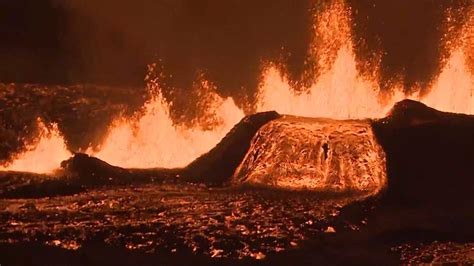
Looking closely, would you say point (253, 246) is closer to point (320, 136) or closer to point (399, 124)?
point (320, 136)

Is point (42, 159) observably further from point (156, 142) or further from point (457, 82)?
point (457, 82)

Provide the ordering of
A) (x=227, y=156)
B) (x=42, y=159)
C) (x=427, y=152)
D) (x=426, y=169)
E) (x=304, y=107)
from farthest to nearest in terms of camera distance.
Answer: (x=304, y=107) → (x=42, y=159) → (x=227, y=156) → (x=427, y=152) → (x=426, y=169)

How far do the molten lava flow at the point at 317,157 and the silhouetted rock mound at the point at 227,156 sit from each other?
13.7 inches

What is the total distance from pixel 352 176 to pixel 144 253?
5953mm

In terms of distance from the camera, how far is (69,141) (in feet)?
86.3

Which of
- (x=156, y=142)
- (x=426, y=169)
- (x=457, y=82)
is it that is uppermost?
(x=457, y=82)

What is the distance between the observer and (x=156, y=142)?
68.7 feet

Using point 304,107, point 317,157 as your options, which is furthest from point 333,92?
point 317,157

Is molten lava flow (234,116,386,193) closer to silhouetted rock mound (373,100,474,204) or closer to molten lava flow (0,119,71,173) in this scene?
silhouetted rock mound (373,100,474,204)

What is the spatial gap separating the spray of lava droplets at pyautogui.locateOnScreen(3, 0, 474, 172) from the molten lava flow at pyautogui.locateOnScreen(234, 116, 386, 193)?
386 centimetres

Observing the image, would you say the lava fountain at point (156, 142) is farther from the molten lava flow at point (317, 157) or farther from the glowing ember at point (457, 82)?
the glowing ember at point (457, 82)

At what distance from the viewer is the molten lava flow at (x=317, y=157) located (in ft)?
40.8

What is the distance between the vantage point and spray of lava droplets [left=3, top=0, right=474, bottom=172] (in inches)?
722

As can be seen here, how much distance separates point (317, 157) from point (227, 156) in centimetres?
225
